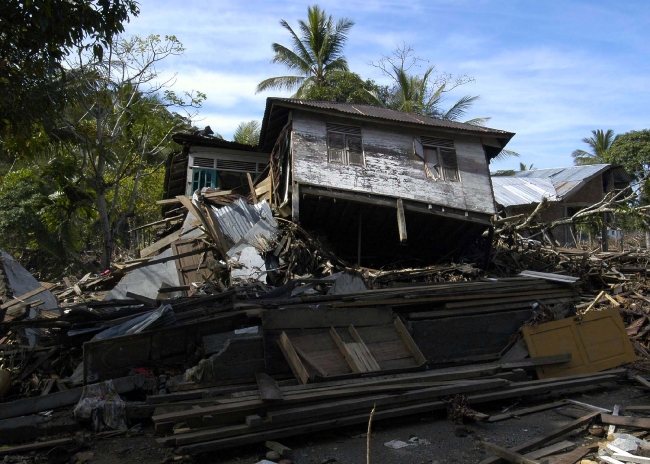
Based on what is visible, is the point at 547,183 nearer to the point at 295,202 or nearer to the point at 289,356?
the point at 295,202

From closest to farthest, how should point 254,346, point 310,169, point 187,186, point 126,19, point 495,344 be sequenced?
point 254,346
point 126,19
point 495,344
point 310,169
point 187,186

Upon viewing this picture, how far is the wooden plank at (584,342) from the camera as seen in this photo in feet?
24.5

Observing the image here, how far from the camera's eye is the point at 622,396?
682 cm

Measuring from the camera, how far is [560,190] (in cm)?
2036

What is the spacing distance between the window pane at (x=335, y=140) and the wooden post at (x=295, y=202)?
1613 mm

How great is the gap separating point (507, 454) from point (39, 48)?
296 inches

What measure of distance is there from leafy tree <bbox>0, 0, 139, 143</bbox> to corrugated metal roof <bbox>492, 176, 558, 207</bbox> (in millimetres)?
16210

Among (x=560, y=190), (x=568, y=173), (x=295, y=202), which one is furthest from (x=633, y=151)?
(x=295, y=202)

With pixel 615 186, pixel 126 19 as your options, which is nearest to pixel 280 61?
pixel 615 186

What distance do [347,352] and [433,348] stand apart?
174 cm

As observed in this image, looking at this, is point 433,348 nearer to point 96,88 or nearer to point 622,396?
point 622,396

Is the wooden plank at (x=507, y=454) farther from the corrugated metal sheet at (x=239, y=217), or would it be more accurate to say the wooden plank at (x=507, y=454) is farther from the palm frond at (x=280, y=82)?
the palm frond at (x=280, y=82)

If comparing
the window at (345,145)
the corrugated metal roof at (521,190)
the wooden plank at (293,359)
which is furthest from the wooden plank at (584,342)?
the corrugated metal roof at (521,190)

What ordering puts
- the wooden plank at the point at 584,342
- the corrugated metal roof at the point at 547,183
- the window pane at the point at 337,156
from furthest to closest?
the corrugated metal roof at the point at 547,183 < the window pane at the point at 337,156 < the wooden plank at the point at 584,342
